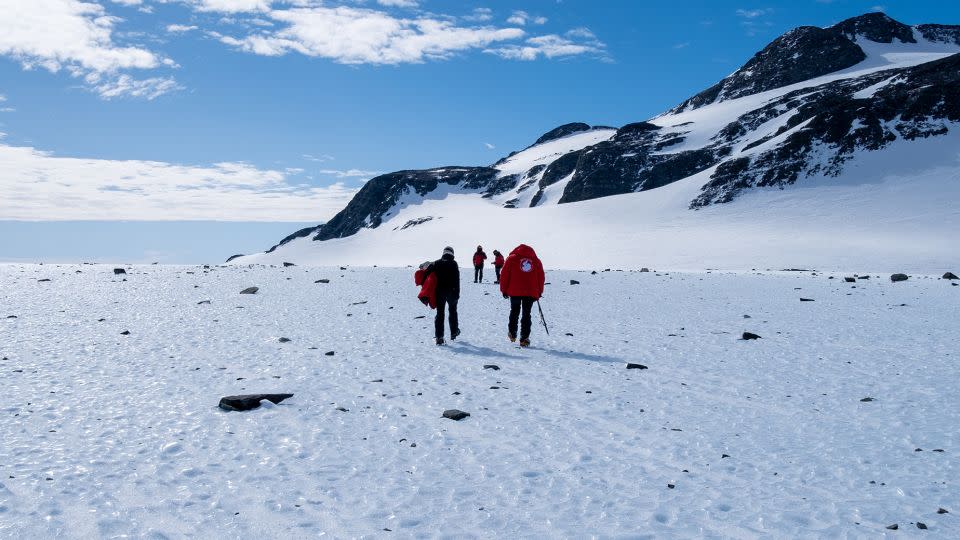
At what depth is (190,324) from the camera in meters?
17.1

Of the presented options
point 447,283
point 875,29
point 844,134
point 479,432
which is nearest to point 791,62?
point 875,29

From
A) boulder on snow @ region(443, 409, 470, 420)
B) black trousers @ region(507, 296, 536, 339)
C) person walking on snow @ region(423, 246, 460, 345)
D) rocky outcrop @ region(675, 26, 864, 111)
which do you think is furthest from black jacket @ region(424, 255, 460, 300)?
rocky outcrop @ region(675, 26, 864, 111)

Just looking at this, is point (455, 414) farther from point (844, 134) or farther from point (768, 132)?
point (768, 132)

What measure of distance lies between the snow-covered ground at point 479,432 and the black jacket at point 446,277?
125 centimetres

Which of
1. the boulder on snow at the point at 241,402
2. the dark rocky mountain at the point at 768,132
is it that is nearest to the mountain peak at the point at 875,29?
the dark rocky mountain at the point at 768,132

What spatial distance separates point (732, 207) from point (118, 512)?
82.7 m

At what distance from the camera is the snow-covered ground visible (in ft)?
18.6

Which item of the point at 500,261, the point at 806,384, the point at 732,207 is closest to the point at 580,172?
the point at 732,207

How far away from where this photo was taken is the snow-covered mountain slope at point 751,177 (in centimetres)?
6662

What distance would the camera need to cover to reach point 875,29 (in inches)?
7515

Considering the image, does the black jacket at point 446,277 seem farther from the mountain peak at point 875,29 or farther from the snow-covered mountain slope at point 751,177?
the mountain peak at point 875,29

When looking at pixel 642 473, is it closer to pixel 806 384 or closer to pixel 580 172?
pixel 806 384

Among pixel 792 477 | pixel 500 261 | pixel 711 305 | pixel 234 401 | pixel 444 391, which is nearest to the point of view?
pixel 792 477

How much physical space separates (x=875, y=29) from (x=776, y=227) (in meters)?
168
